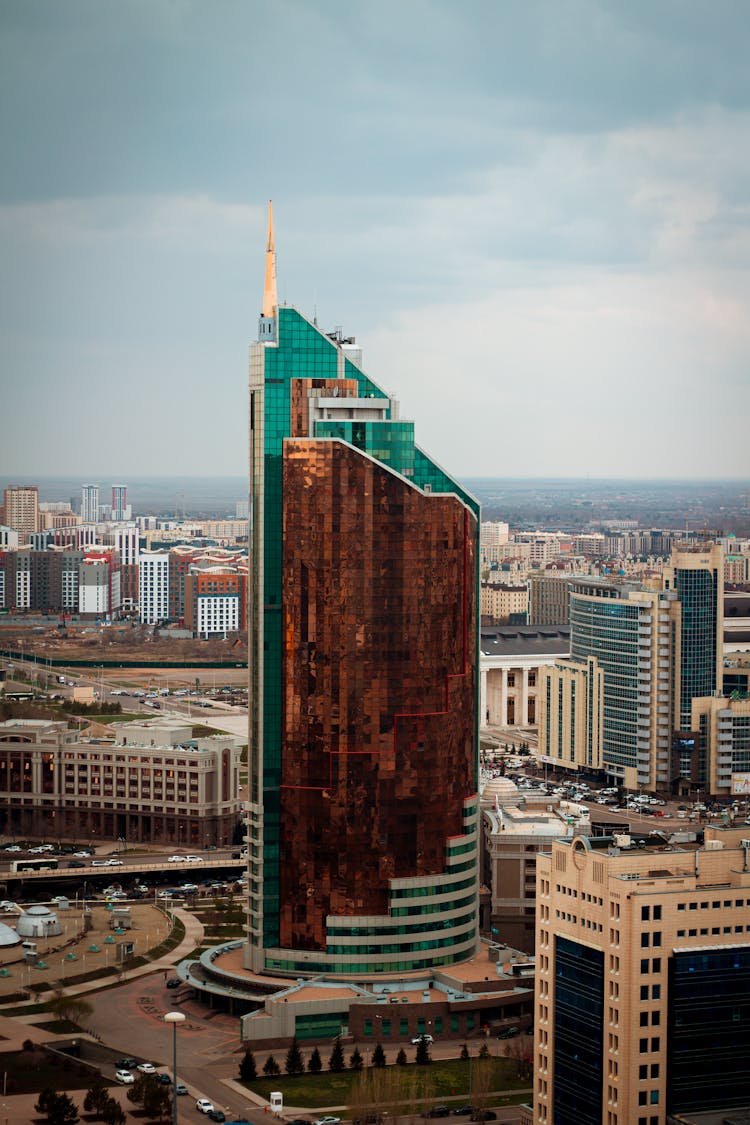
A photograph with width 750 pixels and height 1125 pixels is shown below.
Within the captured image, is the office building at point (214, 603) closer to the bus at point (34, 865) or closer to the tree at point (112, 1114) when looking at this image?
the bus at point (34, 865)

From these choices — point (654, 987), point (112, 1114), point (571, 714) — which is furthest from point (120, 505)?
point (654, 987)

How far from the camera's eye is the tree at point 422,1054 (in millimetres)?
34250

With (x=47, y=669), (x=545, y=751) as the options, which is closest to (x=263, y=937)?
(x=545, y=751)

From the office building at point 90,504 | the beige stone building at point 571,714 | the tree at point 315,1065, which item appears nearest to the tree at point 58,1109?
the tree at point 315,1065

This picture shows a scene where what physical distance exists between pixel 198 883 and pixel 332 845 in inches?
458

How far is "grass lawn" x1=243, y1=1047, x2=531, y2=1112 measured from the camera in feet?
106

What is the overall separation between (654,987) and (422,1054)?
22.3 ft

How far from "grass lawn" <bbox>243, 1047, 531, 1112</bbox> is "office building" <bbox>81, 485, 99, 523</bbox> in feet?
275

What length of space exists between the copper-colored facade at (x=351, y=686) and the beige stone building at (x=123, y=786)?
15.3m

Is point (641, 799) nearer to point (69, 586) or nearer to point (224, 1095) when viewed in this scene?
point (224, 1095)

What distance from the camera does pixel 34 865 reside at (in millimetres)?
49500

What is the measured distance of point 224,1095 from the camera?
32562 mm

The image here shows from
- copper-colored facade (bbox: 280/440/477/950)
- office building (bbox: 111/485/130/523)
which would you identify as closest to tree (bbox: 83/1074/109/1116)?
copper-colored facade (bbox: 280/440/477/950)

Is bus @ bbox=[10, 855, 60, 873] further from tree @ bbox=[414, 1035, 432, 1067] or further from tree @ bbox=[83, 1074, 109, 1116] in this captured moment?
tree @ bbox=[83, 1074, 109, 1116]
